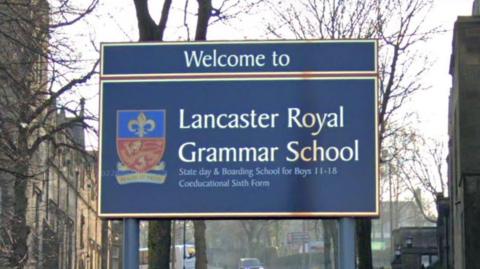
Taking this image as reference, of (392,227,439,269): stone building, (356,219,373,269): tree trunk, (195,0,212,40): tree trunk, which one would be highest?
(195,0,212,40): tree trunk

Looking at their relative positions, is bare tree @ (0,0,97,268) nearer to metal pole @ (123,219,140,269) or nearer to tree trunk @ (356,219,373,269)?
metal pole @ (123,219,140,269)

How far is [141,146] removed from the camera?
32.2 feet

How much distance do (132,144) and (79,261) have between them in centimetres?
4386

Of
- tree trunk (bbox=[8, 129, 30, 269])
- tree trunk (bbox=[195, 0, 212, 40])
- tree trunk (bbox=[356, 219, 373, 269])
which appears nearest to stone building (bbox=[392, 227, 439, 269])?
tree trunk (bbox=[356, 219, 373, 269])

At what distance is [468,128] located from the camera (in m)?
22.8

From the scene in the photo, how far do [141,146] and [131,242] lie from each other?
1.16 meters

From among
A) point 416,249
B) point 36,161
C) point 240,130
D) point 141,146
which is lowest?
point 416,249

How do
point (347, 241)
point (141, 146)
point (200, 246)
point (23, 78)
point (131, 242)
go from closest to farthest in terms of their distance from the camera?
point (347, 241)
point (141, 146)
point (131, 242)
point (23, 78)
point (200, 246)

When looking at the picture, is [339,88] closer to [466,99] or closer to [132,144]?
[132,144]

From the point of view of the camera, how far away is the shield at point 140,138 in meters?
9.79

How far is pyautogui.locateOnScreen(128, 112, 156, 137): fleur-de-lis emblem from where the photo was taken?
9828mm

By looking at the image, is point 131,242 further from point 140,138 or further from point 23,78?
point 23,78

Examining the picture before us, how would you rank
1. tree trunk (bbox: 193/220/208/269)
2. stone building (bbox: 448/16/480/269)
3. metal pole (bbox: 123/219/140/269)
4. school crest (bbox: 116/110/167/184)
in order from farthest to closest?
1. tree trunk (bbox: 193/220/208/269)
2. stone building (bbox: 448/16/480/269)
3. metal pole (bbox: 123/219/140/269)
4. school crest (bbox: 116/110/167/184)

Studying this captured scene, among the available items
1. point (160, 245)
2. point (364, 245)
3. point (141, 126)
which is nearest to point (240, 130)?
point (141, 126)
